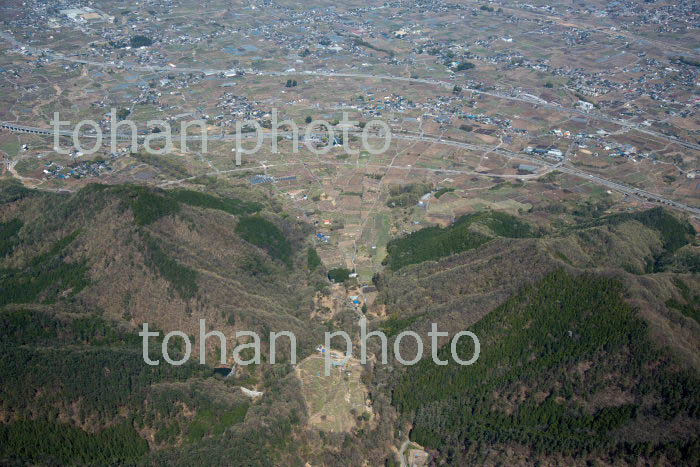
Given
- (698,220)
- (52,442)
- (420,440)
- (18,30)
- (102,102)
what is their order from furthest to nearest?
(18,30) < (102,102) < (698,220) < (420,440) < (52,442)

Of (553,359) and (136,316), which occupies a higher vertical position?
(553,359)

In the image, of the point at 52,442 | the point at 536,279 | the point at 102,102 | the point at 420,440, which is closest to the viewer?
the point at 52,442

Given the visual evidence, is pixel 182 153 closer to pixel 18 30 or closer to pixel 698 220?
pixel 698 220

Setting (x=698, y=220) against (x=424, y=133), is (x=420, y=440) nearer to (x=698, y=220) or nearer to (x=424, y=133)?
(x=698, y=220)

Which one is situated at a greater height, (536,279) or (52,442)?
(536,279)

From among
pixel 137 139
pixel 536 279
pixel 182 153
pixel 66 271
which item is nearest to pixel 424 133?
pixel 182 153

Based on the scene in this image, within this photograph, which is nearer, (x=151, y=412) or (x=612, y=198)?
(x=151, y=412)

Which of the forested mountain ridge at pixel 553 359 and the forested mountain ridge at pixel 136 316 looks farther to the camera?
the forested mountain ridge at pixel 136 316

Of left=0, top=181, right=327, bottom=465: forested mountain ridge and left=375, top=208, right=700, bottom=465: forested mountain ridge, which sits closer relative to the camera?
left=375, top=208, right=700, bottom=465: forested mountain ridge

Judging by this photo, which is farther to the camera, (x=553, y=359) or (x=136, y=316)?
(x=136, y=316)
